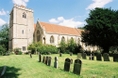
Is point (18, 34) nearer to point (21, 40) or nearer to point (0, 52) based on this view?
point (21, 40)

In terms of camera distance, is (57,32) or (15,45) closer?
(15,45)

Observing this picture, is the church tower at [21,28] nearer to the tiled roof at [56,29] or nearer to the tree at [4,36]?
the tiled roof at [56,29]

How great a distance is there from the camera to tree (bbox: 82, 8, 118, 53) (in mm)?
31734

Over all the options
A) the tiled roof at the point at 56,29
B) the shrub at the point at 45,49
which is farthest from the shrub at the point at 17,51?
the tiled roof at the point at 56,29

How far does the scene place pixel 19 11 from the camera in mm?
42594

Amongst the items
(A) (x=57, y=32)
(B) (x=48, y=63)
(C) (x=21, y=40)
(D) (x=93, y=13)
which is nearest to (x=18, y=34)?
(C) (x=21, y=40)

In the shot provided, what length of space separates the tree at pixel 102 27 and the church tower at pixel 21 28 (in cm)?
1802

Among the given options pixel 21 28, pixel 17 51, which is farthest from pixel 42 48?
pixel 21 28

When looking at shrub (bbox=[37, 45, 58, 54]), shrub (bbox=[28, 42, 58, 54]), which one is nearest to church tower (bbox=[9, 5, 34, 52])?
shrub (bbox=[28, 42, 58, 54])

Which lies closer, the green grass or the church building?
the green grass

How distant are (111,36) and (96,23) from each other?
4440 mm

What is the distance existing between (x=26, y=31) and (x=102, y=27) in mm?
22693

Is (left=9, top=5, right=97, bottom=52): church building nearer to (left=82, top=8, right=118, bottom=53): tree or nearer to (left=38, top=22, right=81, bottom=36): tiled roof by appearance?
(left=38, top=22, right=81, bottom=36): tiled roof

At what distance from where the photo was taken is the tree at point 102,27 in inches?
1249
